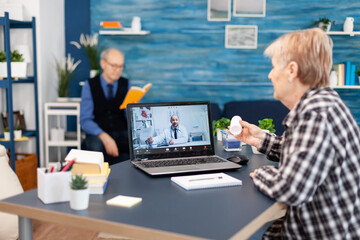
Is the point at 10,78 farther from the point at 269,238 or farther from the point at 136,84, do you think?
the point at 269,238

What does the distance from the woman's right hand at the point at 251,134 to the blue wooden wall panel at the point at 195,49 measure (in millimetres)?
2692

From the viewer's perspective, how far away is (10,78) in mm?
3791

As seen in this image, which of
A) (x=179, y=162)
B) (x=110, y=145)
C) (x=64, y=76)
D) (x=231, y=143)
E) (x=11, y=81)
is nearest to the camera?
(x=179, y=162)

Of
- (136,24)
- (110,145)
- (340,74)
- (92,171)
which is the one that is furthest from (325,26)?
(92,171)

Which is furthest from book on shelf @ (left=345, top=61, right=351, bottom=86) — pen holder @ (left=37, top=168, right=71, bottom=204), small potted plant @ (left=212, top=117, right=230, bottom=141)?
pen holder @ (left=37, top=168, right=71, bottom=204)

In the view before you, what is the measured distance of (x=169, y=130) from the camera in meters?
2.05

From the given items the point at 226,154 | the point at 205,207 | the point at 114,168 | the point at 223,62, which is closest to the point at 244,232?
the point at 205,207

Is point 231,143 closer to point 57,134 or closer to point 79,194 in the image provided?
point 79,194

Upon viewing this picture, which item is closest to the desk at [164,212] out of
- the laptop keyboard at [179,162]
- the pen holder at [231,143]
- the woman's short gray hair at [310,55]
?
the laptop keyboard at [179,162]

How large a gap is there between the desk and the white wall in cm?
299

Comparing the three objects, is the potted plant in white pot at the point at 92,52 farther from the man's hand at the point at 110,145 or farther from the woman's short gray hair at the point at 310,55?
the woman's short gray hair at the point at 310,55

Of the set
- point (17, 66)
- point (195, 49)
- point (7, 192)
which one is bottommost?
point (7, 192)

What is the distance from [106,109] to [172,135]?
1998 millimetres

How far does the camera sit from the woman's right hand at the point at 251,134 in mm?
1981
